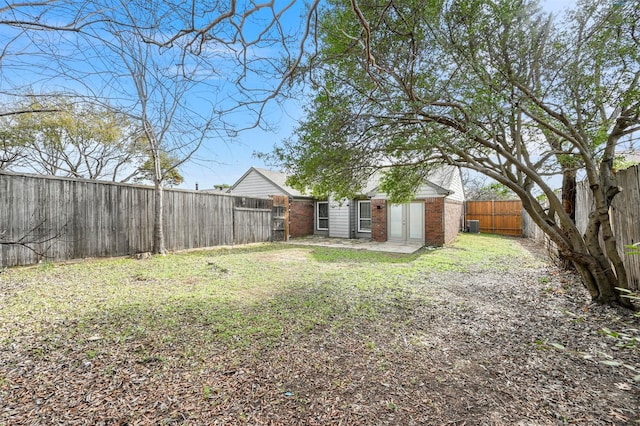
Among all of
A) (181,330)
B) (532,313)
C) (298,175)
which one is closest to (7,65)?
(181,330)

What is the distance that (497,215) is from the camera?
16.6 m

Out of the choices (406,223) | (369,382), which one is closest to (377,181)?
(406,223)

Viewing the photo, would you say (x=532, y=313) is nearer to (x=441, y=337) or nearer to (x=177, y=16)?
(x=441, y=337)

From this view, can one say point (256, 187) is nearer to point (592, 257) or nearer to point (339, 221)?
point (339, 221)

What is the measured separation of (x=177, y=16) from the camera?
229 centimetres

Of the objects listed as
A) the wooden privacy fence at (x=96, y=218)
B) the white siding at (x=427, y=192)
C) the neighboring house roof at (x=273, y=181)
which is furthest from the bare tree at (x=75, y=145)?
the white siding at (x=427, y=192)

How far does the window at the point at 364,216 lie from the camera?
14.1m

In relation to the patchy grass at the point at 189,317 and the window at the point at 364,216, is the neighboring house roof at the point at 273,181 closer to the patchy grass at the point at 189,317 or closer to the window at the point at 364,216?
the window at the point at 364,216

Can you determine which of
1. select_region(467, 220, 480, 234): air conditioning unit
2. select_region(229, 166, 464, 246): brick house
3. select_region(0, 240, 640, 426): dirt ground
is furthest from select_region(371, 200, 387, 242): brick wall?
select_region(0, 240, 640, 426): dirt ground

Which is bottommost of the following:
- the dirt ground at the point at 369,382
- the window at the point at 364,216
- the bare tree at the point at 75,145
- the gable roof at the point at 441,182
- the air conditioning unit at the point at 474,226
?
the dirt ground at the point at 369,382

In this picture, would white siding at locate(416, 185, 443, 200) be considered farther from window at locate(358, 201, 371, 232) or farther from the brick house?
window at locate(358, 201, 371, 232)

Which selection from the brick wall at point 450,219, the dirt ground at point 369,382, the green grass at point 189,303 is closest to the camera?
the dirt ground at point 369,382

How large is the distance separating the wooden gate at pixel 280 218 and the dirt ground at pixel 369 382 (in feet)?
31.9

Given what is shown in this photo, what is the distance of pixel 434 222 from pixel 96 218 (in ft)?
36.7
